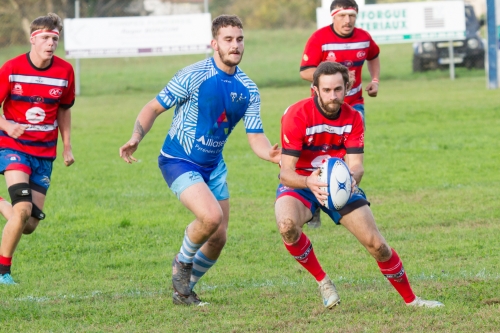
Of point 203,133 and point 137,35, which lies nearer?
point 203,133

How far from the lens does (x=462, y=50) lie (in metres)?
26.7

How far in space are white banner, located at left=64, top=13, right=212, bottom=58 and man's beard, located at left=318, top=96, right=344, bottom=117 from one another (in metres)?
18.9

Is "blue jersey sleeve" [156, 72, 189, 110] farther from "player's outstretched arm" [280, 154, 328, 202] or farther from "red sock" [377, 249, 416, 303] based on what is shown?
"red sock" [377, 249, 416, 303]

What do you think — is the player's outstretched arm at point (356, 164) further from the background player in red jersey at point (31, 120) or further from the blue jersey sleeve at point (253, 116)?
the background player in red jersey at point (31, 120)

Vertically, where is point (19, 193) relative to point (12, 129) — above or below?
below

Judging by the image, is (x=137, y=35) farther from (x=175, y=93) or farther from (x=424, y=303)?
(x=424, y=303)

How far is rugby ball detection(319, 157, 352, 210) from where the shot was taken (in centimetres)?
545

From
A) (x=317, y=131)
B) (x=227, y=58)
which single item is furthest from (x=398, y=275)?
(x=227, y=58)

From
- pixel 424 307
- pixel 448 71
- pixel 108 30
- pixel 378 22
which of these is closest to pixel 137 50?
pixel 108 30

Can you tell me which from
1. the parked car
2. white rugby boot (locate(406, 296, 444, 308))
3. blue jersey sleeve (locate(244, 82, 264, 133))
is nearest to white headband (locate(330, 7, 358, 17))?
blue jersey sleeve (locate(244, 82, 264, 133))

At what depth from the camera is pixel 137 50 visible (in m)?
24.7

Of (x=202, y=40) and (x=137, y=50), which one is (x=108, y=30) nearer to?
(x=137, y=50)

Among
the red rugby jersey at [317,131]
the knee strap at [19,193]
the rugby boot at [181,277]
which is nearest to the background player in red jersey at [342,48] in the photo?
the red rugby jersey at [317,131]

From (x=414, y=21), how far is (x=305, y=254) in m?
19.4
